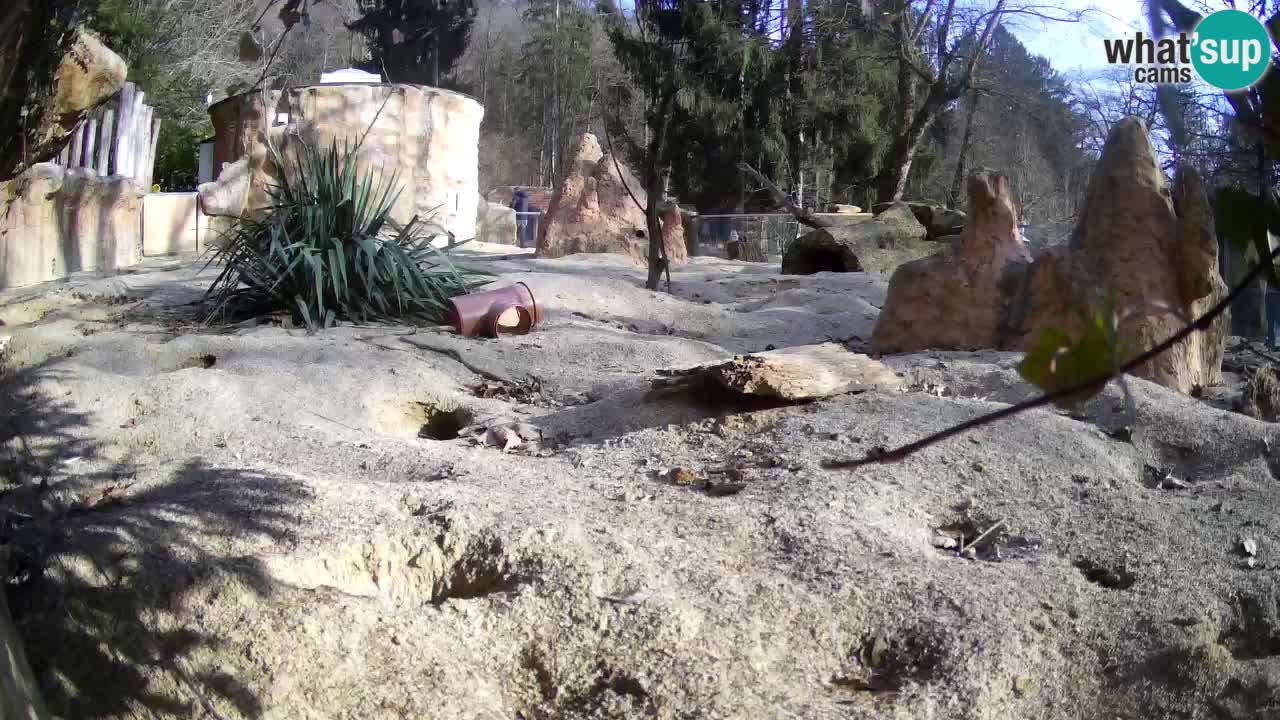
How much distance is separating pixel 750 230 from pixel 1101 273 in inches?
421

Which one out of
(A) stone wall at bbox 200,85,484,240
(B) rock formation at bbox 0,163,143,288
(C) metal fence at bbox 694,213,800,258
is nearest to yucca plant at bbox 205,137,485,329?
(B) rock formation at bbox 0,163,143,288

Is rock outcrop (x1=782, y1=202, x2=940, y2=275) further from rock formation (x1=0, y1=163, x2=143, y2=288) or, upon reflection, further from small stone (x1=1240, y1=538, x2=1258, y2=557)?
small stone (x1=1240, y1=538, x2=1258, y2=557)

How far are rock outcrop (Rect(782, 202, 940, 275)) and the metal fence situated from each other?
4361 millimetres

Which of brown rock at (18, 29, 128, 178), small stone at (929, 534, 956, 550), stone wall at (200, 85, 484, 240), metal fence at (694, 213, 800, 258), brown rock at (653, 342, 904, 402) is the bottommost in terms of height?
small stone at (929, 534, 956, 550)

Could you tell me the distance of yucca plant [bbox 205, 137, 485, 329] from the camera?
5980 millimetres

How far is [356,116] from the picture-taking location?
13.6 meters

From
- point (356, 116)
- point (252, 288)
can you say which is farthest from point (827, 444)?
point (356, 116)

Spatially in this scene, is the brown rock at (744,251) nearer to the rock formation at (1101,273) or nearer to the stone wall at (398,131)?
the stone wall at (398,131)

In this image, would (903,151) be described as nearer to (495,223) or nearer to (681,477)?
(495,223)

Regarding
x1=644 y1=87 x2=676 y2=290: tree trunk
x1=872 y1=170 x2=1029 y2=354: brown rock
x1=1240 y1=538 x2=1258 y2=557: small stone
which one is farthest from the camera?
x1=644 y1=87 x2=676 y2=290: tree trunk

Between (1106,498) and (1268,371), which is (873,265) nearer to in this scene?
(1268,371)

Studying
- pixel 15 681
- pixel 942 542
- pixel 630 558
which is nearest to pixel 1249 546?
pixel 942 542

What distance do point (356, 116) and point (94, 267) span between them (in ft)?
13.8

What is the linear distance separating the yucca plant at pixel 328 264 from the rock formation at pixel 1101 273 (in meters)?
2.77
